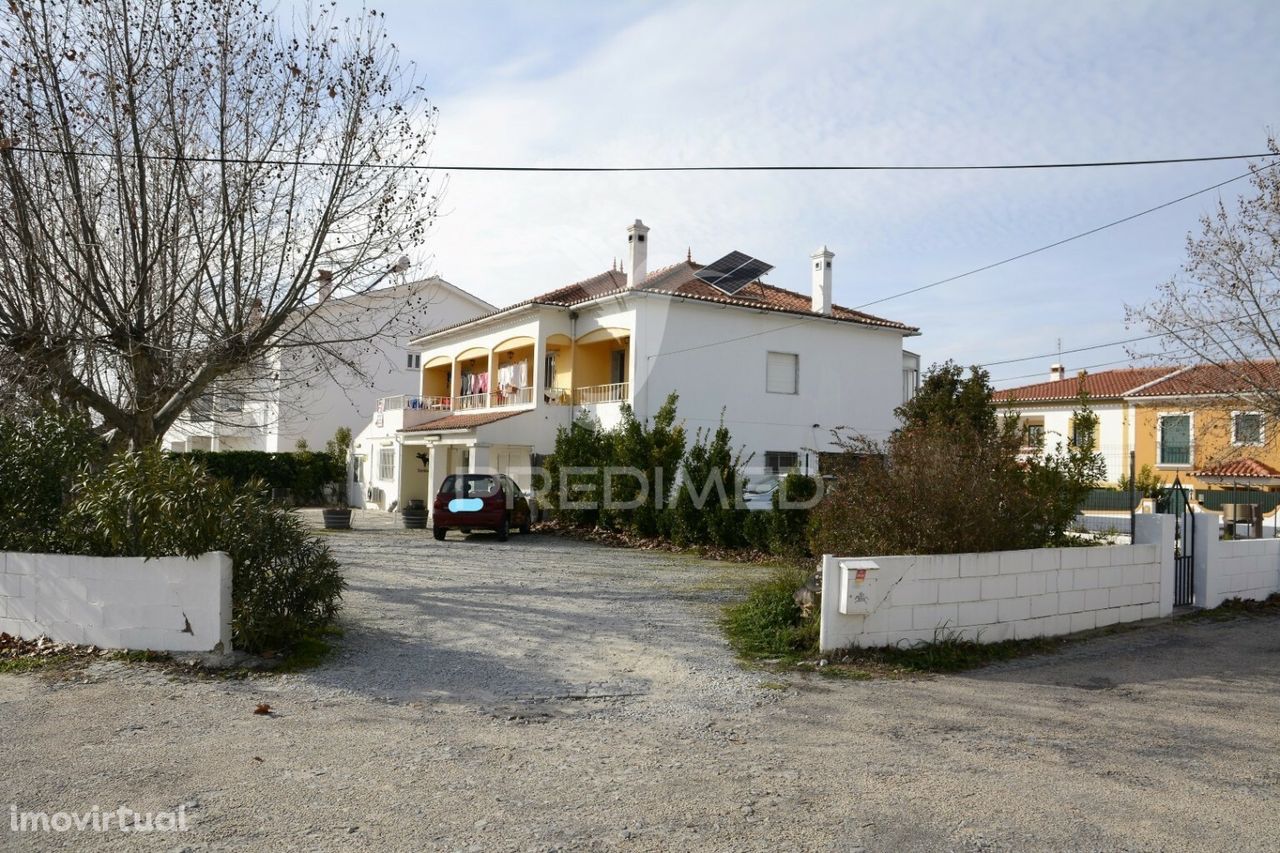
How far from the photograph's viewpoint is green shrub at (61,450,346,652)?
775cm

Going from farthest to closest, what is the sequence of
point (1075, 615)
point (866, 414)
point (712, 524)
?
point (866, 414) → point (712, 524) → point (1075, 615)

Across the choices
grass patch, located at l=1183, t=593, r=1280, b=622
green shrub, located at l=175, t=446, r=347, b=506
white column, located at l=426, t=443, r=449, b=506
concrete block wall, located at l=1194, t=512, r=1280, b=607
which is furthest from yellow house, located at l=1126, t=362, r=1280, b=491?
green shrub, located at l=175, t=446, r=347, b=506

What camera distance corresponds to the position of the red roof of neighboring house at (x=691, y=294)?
25.4m

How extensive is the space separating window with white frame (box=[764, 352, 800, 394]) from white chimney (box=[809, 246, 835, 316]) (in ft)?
6.14

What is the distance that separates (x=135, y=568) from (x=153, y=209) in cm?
540

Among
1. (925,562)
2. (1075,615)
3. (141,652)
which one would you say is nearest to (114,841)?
(141,652)

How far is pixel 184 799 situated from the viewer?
4797 millimetres

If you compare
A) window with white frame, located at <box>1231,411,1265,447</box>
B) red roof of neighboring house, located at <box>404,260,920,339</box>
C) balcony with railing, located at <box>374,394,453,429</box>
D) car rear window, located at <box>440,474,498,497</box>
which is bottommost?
car rear window, located at <box>440,474,498,497</box>

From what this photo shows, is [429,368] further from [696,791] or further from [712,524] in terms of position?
[696,791]

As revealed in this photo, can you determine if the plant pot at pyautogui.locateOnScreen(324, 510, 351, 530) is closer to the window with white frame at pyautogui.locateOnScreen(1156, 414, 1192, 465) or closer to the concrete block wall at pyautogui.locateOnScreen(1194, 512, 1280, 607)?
the concrete block wall at pyautogui.locateOnScreen(1194, 512, 1280, 607)

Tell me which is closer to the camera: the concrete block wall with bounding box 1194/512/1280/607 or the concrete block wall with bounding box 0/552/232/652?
the concrete block wall with bounding box 0/552/232/652

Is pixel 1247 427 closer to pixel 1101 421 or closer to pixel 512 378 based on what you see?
pixel 1101 421


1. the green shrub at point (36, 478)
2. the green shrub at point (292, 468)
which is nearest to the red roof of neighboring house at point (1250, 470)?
the green shrub at point (36, 478)

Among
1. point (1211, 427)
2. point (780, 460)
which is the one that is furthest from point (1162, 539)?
point (780, 460)
